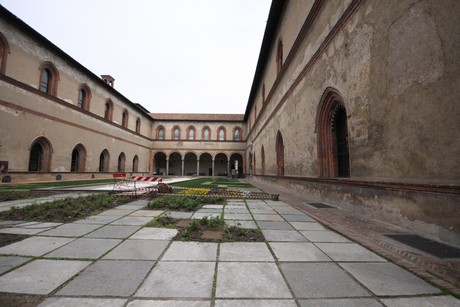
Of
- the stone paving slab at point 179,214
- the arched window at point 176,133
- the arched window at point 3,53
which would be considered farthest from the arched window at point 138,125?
the stone paving slab at point 179,214

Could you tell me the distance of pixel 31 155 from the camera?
1366cm

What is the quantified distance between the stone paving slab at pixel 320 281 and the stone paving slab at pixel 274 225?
4.83 feet

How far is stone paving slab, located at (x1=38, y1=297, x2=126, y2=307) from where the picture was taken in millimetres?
1543

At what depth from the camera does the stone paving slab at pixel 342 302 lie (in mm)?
1604

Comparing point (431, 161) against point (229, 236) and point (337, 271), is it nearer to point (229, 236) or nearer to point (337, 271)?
point (337, 271)

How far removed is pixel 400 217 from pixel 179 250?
3951 mm

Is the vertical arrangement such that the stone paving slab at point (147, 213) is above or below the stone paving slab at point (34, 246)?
below

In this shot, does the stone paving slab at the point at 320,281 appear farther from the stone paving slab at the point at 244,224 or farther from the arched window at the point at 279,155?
the arched window at the point at 279,155

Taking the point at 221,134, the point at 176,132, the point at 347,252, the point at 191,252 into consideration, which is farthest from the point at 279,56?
the point at 176,132

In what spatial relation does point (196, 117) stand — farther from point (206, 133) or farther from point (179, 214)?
point (179, 214)

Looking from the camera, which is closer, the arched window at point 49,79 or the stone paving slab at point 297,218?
the stone paving slab at point 297,218

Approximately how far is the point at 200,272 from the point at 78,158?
65.3 feet

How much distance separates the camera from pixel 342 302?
64.6 inches

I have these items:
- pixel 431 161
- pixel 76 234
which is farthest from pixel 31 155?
pixel 431 161
